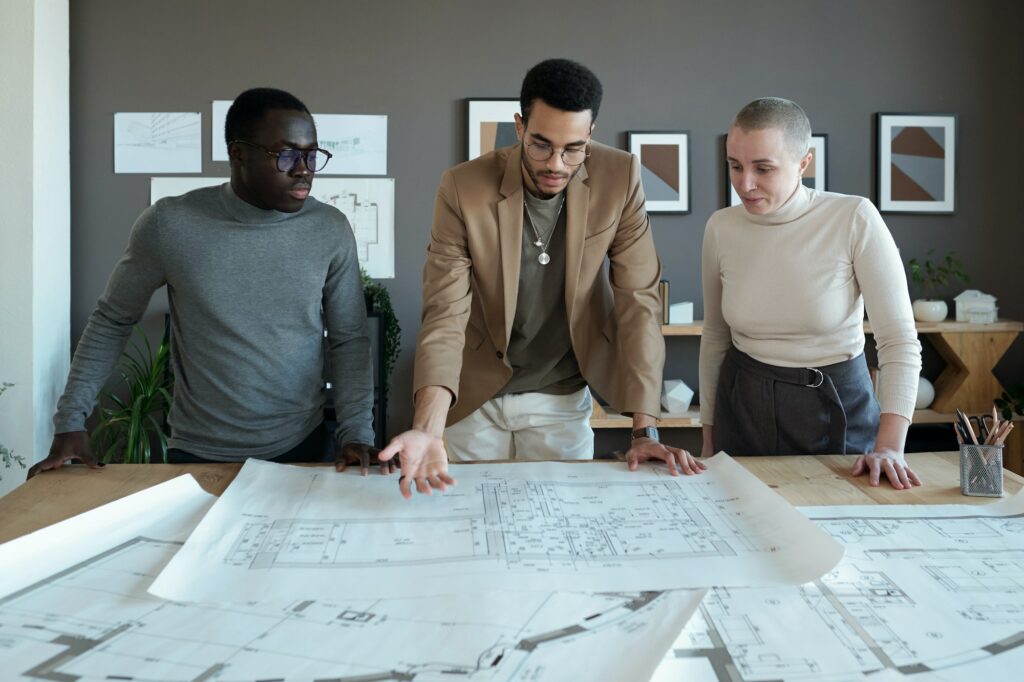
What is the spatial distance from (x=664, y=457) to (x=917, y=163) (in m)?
3.17

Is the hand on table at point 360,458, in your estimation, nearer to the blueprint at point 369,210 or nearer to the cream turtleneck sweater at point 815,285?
the cream turtleneck sweater at point 815,285

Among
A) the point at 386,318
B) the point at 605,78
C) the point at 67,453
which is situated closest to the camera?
the point at 67,453

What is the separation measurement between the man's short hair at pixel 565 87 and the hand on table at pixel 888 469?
0.77m

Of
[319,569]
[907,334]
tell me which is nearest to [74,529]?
[319,569]

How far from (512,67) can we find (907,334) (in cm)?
267

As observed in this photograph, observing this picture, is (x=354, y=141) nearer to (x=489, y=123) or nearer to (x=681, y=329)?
(x=489, y=123)

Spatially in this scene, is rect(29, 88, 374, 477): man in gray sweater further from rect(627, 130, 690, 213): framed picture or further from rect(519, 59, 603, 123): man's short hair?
rect(627, 130, 690, 213): framed picture

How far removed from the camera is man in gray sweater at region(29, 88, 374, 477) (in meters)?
1.56

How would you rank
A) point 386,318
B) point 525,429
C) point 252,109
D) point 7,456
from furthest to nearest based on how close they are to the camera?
point 386,318 → point 7,456 → point 525,429 → point 252,109

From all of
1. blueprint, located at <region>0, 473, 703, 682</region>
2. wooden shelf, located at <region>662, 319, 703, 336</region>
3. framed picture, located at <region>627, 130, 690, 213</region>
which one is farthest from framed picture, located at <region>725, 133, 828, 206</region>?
blueprint, located at <region>0, 473, 703, 682</region>

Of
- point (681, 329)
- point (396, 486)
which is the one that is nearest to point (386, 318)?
point (681, 329)

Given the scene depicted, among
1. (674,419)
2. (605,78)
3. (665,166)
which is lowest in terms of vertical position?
(674,419)

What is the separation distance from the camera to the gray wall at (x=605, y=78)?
3.76 m

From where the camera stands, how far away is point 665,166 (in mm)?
3902
